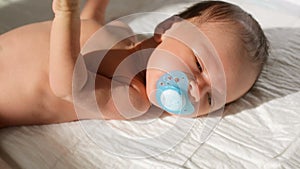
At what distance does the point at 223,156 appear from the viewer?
931 millimetres

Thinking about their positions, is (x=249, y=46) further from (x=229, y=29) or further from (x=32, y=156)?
(x=32, y=156)

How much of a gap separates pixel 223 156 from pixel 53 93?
13.1 inches

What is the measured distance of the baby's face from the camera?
0.92 meters

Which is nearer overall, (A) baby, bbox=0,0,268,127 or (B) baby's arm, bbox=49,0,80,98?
(B) baby's arm, bbox=49,0,80,98

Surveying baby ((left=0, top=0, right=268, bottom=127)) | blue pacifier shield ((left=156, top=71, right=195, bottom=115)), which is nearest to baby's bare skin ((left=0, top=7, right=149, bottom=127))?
baby ((left=0, top=0, right=268, bottom=127))

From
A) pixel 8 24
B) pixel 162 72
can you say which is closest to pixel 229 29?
pixel 162 72

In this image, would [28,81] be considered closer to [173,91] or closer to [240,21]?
[173,91]

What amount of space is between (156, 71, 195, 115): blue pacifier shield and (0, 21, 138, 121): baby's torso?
179 mm

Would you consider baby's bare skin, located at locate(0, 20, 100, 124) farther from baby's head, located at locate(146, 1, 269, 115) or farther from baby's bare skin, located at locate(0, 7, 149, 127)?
baby's head, located at locate(146, 1, 269, 115)

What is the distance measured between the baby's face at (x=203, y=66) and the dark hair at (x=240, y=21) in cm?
2

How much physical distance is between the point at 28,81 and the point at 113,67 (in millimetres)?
159

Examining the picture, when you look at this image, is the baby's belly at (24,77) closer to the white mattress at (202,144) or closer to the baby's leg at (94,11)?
the white mattress at (202,144)

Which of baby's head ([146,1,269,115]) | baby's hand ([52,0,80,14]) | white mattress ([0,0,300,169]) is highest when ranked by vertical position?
baby's hand ([52,0,80,14])

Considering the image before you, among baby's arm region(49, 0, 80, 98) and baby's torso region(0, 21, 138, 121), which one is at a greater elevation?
baby's arm region(49, 0, 80, 98)
